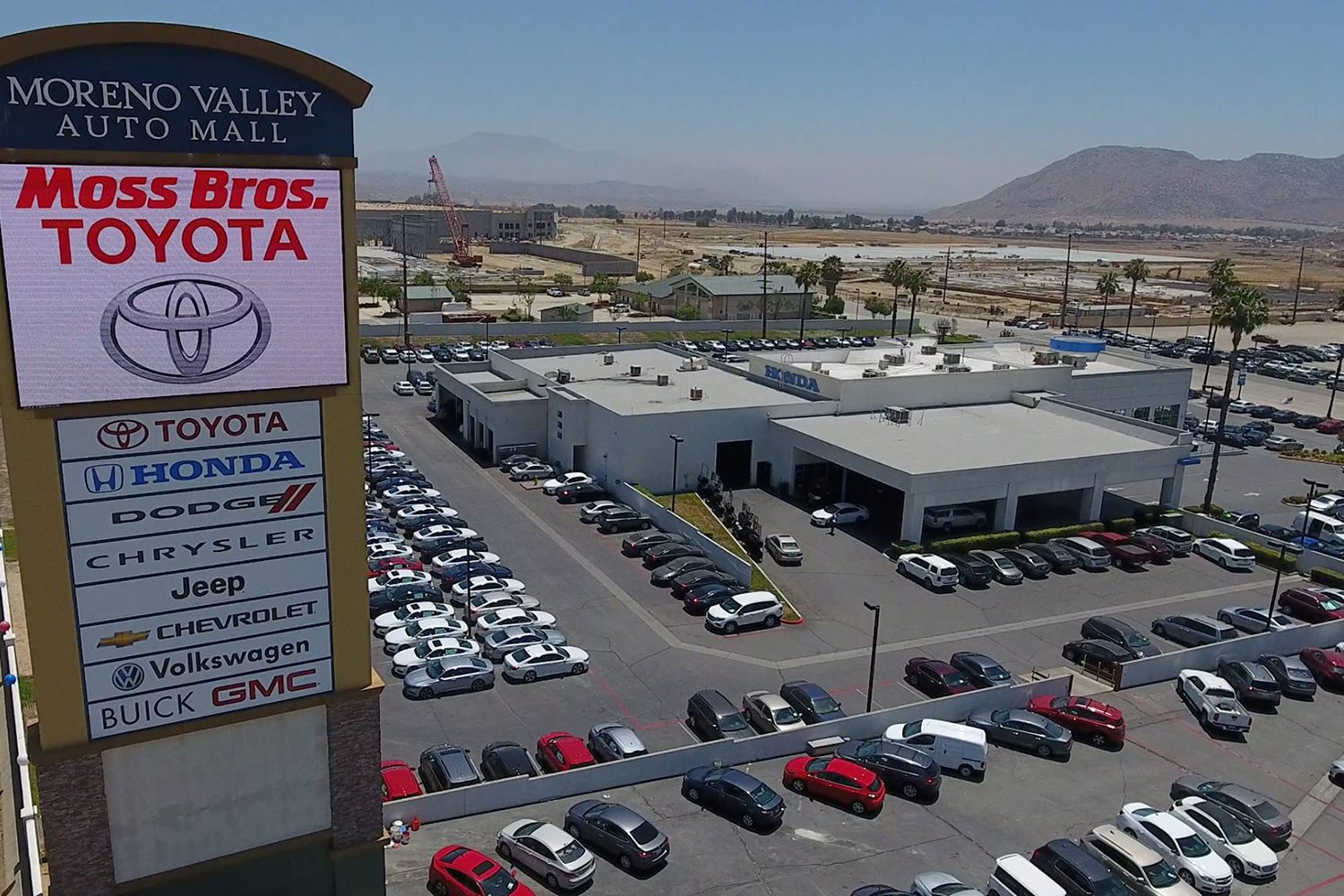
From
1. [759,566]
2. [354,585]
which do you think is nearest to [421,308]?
[759,566]

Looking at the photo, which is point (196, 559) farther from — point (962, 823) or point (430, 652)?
point (962, 823)

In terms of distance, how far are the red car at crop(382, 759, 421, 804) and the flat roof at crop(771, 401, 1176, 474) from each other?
25862 mm

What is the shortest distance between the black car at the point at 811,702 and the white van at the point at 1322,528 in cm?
2972

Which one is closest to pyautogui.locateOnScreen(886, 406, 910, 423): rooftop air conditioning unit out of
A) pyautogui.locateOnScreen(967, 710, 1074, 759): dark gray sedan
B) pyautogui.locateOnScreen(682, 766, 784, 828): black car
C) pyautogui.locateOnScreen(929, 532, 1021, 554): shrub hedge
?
pyautogui.locateOnScreen(929, 532, 1021, 554): shrub hedge

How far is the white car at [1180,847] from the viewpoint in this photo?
880 inches

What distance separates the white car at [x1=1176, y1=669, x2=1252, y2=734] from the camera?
29.6m

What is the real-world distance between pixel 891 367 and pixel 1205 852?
40930 mm

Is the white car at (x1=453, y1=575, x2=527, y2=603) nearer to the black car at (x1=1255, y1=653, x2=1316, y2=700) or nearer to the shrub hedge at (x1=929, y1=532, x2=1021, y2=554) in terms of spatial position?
the shrub hedge at (x1=929, y1=532, x2=1021, y2=554)

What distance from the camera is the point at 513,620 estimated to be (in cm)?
3453

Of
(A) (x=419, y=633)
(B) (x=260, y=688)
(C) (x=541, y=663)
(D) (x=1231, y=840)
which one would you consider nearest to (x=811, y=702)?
(C) (x=541, y=663)

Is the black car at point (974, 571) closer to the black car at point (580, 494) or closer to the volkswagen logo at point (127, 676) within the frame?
the black car at point (580, 494)

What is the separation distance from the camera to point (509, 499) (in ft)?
161

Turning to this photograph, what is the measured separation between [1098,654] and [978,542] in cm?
1095

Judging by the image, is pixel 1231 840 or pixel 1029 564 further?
pixel 1029 564
